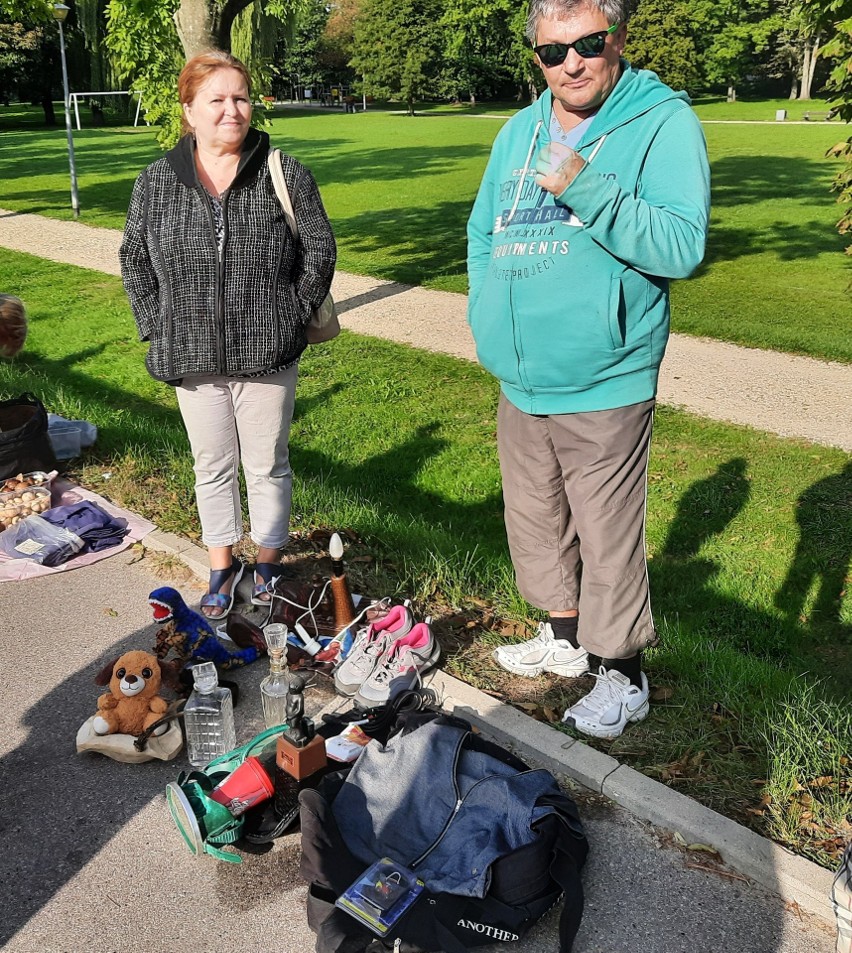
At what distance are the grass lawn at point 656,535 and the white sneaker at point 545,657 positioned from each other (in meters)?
0.06

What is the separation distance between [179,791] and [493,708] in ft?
3.70

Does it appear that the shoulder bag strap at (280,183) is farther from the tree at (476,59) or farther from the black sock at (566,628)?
the tree at (476,59)

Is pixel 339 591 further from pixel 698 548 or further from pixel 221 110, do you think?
pixel 698 548

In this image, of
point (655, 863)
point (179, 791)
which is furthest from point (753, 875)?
point (179, 791)

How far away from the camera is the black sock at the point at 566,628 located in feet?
11.5

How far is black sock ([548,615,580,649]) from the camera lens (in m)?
3.50

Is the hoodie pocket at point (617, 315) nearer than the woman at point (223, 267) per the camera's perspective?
Yes

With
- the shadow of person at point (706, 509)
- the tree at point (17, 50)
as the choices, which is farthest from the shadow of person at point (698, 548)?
the tree at point (17, 50)

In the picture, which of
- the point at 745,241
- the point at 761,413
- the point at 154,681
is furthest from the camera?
the point at 745,241

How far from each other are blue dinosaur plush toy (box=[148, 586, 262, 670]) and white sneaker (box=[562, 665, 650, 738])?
1.32 meters

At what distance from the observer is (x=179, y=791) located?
2.72 meters

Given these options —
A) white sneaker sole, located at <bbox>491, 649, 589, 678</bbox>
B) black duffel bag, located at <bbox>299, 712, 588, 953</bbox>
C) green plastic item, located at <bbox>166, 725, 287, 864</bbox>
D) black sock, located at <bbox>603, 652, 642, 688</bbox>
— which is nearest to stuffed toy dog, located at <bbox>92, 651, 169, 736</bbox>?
green plastic item, located at <bbox>166, 725, 287, 864</bbox>

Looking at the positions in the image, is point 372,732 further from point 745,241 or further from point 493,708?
point 745,241

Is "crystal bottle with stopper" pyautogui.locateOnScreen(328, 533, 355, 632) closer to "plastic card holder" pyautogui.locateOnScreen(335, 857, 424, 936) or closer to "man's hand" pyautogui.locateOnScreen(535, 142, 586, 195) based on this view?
"plastic card holder" pyautogui.locateOnScreen(335, 857, 424, 936)
